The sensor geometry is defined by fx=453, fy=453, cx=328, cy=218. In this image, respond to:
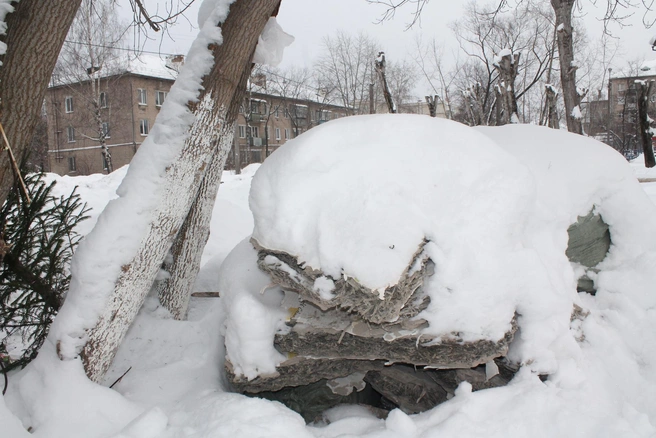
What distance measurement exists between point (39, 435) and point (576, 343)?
123 inches

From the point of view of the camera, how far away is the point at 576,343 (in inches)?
112

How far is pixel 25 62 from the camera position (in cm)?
248

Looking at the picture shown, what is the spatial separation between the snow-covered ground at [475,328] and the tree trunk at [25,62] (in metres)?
1.31

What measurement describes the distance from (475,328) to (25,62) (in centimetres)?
293

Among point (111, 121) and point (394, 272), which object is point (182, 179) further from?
point (111, 121)

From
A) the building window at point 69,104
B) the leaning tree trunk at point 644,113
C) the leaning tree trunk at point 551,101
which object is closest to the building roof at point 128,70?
the building window at point 69,104

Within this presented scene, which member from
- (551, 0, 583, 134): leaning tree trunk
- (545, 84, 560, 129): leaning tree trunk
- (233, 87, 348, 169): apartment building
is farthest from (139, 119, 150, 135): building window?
(551, 0, 583, 134): leaning tree trunk

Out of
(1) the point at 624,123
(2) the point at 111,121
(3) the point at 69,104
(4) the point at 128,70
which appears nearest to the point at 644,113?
(1) the point at 624,123

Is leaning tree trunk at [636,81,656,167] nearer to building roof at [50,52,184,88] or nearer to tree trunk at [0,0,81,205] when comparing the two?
building roof at [50,52,184,88]

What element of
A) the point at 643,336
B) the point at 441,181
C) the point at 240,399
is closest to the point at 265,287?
the point at 240,399

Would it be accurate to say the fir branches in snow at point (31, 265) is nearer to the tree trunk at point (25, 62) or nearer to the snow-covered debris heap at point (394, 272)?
the tree trunk at point (25, 62)

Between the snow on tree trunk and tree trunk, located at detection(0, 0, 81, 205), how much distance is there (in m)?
1.41

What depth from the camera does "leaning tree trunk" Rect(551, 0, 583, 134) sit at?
9.16 meters

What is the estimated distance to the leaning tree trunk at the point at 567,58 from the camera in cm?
916
